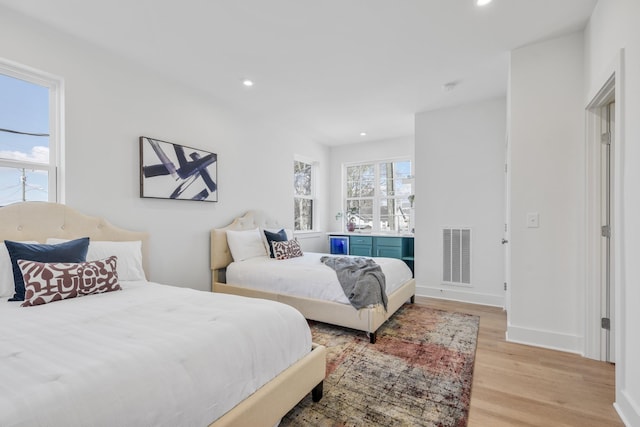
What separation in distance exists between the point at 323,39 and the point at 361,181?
3642mm

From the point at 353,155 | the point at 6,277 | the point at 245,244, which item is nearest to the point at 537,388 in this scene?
the point at 245,244

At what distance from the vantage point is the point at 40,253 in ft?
6.33

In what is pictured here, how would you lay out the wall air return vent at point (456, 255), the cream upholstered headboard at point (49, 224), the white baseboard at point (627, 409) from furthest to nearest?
the wall air return vent at point (456, 255)
the cream upholstered headboard at point (49, 224)
the white baseboard at point (627, 409)

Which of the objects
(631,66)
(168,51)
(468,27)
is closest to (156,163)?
(168,51)

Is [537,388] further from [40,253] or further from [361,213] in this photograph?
[361,213]

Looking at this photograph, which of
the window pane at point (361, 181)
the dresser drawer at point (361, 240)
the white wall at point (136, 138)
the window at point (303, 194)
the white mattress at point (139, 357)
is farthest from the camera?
the window pane at point (361, 181)

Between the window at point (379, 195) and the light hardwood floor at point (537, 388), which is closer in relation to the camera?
the light hardwood floor at point (537, 388)

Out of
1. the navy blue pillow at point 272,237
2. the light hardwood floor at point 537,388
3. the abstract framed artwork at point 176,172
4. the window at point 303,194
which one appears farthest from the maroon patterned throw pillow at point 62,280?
the window at point 303,194

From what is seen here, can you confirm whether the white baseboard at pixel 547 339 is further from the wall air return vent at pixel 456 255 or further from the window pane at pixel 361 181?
the window pane at pixel 361 181

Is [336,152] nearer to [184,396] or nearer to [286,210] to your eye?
[286,210]

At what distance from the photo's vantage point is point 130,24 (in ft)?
7.63

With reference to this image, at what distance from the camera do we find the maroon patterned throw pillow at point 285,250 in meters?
3.74

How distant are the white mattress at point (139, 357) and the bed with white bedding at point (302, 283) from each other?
1.09 meters

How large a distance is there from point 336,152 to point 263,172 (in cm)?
214
